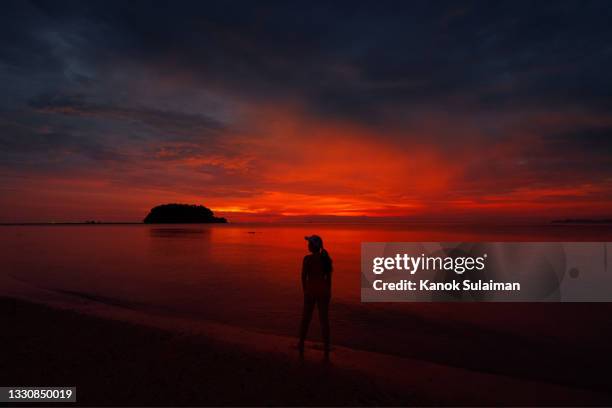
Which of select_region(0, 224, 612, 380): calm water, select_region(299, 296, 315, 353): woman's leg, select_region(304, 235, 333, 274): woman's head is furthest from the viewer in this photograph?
select_region(0, 224, 612, 380): calm water

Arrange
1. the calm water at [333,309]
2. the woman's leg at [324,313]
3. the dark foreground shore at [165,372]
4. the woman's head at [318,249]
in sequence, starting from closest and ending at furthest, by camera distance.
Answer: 1. the dark foreground shore at [165,372]
2. the woman's head at [318,249]
3. the woman's leg at [324,313]
4. the calm water at [333,309]

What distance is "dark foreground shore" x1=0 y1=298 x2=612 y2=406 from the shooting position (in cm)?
640

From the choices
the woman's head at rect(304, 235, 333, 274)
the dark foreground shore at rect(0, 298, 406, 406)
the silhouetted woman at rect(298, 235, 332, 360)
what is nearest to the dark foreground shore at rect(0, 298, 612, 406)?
the dark foreground shore at rect(0, 298, 406, 406)

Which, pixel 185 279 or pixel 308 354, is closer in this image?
pixel 308 354

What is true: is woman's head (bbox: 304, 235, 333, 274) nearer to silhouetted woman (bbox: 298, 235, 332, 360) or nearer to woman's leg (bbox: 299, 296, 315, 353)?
silhouetted woman (bbox: 298, 235, 332, 360)

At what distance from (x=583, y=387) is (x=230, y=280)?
18763mm

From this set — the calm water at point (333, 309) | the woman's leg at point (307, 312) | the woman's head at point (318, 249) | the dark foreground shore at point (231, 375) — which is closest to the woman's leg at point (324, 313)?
the woman's leg at point (307, 312)

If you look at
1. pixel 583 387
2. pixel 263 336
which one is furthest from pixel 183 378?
pixel 583 387

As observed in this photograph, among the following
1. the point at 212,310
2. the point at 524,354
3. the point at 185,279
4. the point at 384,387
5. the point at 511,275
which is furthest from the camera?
the point at 511,275

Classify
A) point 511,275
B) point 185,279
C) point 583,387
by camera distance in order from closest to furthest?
1. point 583,387
2. point 185,279
3. point 511,275

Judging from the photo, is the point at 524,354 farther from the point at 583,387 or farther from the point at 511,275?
the point at 511,275

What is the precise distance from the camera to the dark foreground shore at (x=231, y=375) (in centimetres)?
640

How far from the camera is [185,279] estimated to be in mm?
22250

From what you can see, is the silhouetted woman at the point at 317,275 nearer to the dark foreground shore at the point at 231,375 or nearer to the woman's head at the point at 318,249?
Result: the woman's head at the point at 318,249
